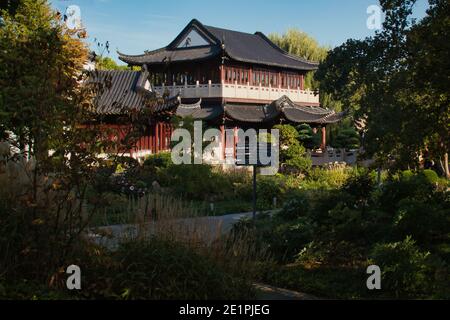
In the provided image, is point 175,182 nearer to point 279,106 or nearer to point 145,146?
point 145,146

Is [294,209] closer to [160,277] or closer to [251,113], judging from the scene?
[160,277]

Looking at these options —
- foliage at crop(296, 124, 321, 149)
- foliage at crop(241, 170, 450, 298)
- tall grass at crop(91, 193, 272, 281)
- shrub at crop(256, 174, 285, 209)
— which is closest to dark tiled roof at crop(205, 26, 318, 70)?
foliage at crop(296, 124, 321, 149)

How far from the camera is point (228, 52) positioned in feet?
109

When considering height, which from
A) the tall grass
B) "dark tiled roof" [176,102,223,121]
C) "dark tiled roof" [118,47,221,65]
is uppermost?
"dark tiled roof" [118,47,221,65]

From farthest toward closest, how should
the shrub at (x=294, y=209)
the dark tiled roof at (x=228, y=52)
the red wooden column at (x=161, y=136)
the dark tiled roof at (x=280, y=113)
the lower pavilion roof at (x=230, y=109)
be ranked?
the dark tiled roof at (x=228, y=52)
the dark tiled roof at (x=280, y=113)
the lower pavilion roof at (x=230, y=109)
the red wooden column at (x=161, y=136)
the shrub at (x=294, y=209)

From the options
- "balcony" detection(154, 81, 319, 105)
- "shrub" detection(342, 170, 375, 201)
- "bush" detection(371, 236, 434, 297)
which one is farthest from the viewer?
"balcony" detection(154, 81, 319, 105)

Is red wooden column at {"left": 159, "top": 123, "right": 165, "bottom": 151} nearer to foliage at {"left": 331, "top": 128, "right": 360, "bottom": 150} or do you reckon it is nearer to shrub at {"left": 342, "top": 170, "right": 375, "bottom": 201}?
foliage at {"left": 331, "top": 128, "right": 360, "bottom": 150}

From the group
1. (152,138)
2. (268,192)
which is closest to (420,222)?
(268,192)

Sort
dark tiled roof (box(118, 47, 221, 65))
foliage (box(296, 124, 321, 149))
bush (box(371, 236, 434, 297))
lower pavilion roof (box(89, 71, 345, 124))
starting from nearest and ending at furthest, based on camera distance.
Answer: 1. bush (box(371, 236, 434, 297))
2. lower pavilion roof (box(89, 71, 345, 124))
3. foliage (box(296, 124, 321, 149))
4. dark tiled roof (box(118, 47, 221, 65))

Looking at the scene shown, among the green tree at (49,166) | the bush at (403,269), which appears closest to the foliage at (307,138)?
the bush at (403,269)

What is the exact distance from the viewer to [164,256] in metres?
5.39

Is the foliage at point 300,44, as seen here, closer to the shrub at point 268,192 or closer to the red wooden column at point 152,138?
the red wooden column at point 152,138

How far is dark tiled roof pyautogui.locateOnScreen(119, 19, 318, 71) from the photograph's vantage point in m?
34.3

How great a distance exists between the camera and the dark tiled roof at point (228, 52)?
34312mm
